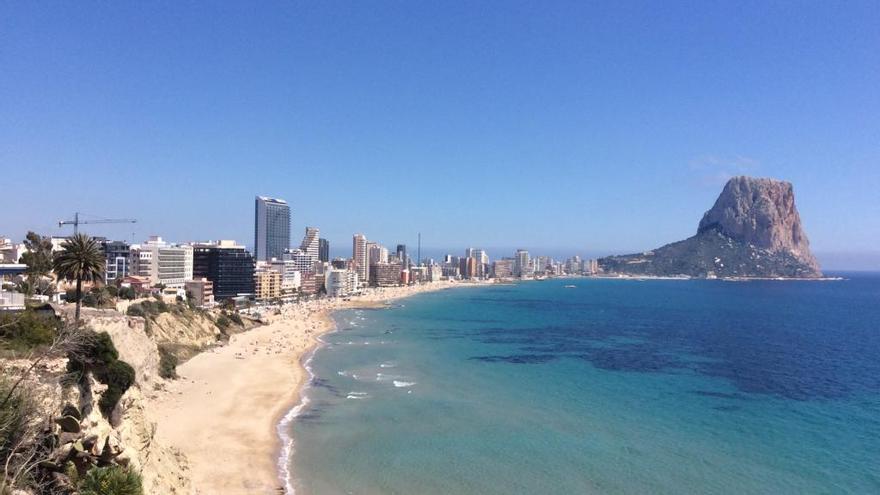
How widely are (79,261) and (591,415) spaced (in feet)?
108

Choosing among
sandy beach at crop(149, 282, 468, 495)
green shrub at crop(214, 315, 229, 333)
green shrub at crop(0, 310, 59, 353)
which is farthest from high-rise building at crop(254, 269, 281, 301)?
green shrub at crop(0, 310, 59, 353)

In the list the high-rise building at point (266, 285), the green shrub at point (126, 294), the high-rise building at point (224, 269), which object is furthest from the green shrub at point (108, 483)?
the high-rise building at point (266, 285)

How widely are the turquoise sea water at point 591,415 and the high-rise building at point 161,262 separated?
42.6 m

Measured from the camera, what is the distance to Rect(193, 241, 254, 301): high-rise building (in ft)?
370

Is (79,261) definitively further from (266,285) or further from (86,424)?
(266,285)

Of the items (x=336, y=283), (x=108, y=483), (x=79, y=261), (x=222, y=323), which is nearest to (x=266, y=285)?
(x=336, y=283)

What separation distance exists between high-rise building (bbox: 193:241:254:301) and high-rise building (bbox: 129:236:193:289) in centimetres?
492

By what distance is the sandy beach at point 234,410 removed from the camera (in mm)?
25781

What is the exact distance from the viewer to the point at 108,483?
41.7 feet

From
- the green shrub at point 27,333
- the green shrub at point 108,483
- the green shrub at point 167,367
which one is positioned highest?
the green shrub at point 27,333

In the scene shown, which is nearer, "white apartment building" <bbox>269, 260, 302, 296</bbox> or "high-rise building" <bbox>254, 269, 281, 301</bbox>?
"high-rise building" <bbox>254, 269, 281, 301</bbox>

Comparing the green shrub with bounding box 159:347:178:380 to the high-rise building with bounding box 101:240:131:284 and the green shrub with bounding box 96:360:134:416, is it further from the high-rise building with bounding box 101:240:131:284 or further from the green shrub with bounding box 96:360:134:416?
the high-rise building with bounding box 101:240:131:284

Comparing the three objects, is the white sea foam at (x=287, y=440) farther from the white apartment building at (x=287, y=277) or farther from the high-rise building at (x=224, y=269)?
the white apartment building at (x=287, y=277)

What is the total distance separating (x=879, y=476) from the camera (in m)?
27.0
